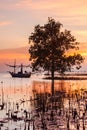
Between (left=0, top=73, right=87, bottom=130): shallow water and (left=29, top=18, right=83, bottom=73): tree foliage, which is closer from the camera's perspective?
(left=0, top=73, right=87, bottom=130): shallow water

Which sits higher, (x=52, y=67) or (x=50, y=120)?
(x=52, y=67)

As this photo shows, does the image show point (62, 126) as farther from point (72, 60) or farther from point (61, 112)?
point (72, 60)

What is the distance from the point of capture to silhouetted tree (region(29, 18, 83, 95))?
71.8m

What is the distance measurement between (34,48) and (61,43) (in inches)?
194

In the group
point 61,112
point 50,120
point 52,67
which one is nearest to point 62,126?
point 50,120

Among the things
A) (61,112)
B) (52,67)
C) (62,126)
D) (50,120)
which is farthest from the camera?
(52,67)

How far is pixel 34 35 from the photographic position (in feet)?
241

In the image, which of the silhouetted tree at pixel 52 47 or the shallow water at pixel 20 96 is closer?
the shallow water at pixel 20 96

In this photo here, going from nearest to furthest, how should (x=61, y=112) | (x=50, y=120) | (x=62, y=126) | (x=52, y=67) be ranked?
1. (x=62, y=126)
2. (x=50, y=120)
3. (x=61, y=112)
4. (x=52, y=67)

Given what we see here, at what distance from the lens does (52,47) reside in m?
72.7

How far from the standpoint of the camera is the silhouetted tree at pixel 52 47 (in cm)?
7181

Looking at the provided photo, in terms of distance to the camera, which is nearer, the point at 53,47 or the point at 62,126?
the point at 62,126

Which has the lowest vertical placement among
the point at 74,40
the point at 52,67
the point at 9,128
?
the point at 9,128

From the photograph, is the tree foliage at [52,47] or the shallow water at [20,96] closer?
the shallow water at [20,96]
